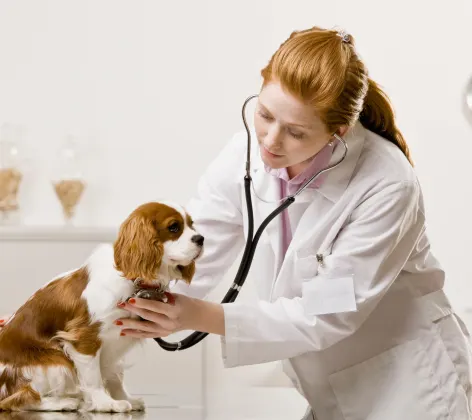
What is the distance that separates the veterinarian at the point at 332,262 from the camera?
156 cm

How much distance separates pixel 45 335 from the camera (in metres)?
1.54

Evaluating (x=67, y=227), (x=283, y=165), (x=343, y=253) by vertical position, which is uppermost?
(x=283, y=165)

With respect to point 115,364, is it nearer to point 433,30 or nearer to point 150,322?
point 150,322

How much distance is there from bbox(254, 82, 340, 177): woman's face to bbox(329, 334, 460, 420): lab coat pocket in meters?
Answer: 0.48

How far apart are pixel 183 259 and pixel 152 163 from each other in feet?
5.95

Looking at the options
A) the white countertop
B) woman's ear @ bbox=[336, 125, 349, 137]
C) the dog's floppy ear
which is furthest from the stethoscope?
the white countertop

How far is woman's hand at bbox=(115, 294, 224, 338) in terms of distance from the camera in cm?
149

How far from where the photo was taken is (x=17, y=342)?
1.54 meters

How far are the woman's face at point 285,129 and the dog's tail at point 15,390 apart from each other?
620mm

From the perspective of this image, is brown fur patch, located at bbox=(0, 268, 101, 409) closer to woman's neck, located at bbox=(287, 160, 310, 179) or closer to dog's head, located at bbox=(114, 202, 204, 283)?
dog's head, located at bbox=(114, 202, 204, 283)

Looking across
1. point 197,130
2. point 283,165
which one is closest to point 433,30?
point 197,130

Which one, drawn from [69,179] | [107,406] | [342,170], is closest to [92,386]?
[107,406]

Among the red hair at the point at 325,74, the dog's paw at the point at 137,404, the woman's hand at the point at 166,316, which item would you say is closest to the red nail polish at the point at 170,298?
the woman's hand at the point at 166,316

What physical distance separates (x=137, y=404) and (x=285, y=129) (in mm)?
604
